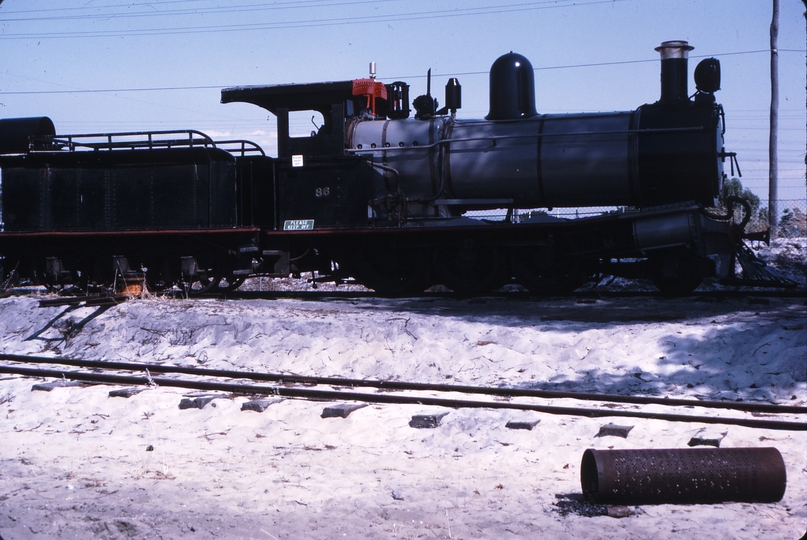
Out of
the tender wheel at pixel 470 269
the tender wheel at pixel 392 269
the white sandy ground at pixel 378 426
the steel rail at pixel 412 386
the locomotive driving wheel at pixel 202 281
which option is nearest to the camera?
the white sandy ground at pixel 378 426

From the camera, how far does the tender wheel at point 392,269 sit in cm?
1202

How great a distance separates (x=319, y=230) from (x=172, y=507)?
25.7 feet

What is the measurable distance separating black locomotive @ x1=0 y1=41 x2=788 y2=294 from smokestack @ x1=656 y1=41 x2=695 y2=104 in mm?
19

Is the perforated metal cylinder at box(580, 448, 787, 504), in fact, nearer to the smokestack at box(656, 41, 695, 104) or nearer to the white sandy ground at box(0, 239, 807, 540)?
the white sandy ground at box(0, 239, 807, 540)

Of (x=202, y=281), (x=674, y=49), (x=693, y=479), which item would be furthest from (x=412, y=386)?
(x=202, y=281)

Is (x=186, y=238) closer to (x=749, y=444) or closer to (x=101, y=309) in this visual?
(x=101, y=309)

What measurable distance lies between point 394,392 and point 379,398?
546 millimetres

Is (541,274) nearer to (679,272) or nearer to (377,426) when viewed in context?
(679,272)

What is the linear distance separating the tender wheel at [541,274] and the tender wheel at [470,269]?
260mm

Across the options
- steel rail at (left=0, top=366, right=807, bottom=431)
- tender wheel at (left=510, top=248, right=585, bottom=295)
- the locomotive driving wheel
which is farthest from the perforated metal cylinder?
the locomotive driving wheel

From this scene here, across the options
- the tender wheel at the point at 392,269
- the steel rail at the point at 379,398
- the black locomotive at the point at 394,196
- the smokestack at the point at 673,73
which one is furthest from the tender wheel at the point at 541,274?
the steel rail at the point at 379,398

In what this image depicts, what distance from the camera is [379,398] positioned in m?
6.68

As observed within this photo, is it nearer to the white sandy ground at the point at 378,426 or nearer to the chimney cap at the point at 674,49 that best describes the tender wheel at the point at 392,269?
the white sandy ground at the point at 378,426

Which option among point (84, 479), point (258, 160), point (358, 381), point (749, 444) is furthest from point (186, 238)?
point (749, 444)
